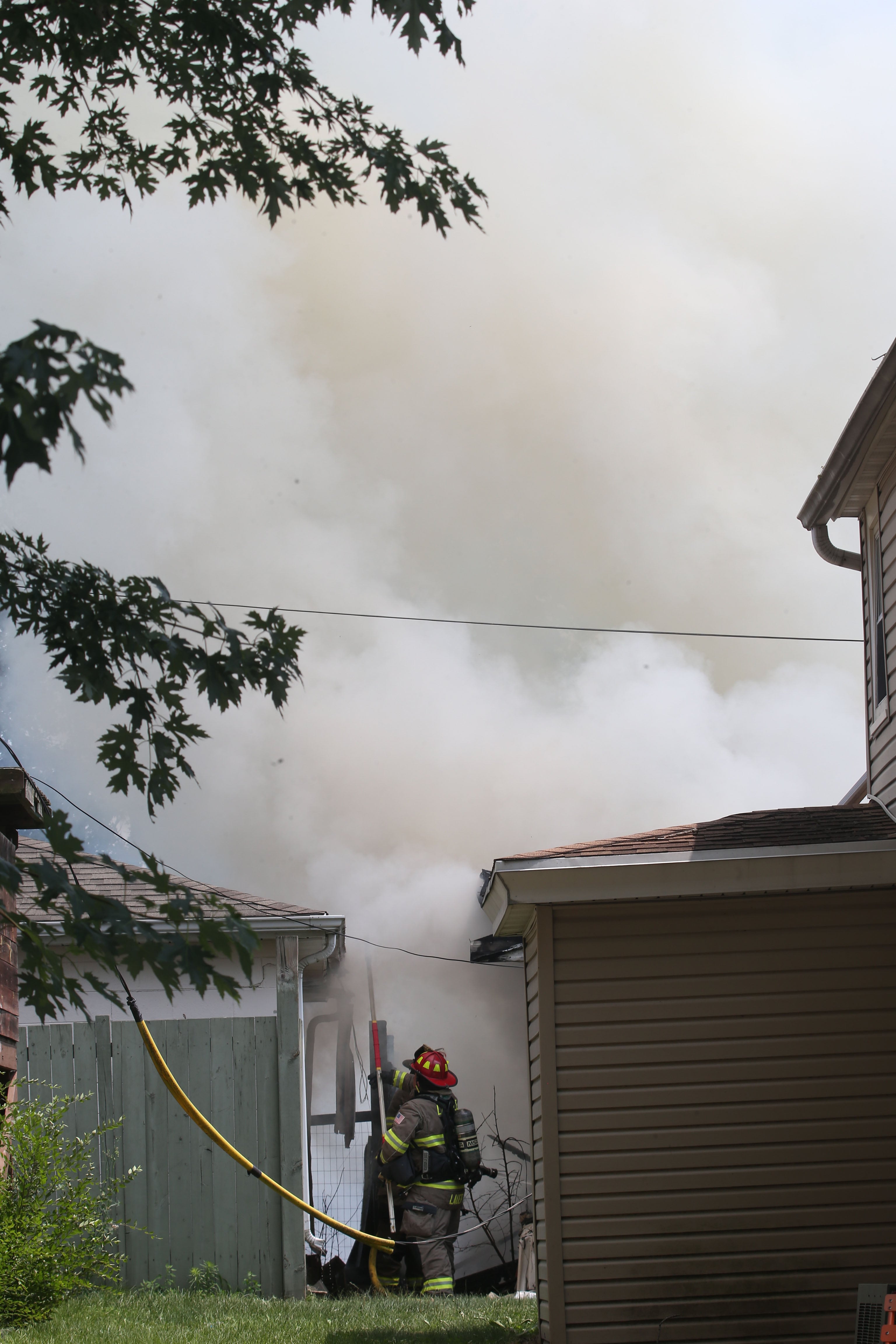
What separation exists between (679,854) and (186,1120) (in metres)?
4.09

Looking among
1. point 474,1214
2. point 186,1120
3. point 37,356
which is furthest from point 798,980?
point 474,1214

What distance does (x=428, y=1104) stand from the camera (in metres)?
8.34

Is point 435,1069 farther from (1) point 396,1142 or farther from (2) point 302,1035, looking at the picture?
(2) point 302,1035

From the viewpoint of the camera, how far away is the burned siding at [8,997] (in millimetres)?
5547

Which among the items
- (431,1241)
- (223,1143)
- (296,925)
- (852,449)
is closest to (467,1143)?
(431,1241)

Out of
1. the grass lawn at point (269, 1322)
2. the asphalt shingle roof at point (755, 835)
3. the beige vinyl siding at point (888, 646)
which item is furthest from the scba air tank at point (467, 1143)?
the beige vinyl siding at point (888, 646)

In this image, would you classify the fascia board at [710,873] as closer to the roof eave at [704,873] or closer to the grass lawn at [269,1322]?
the roof eave at [704,873]

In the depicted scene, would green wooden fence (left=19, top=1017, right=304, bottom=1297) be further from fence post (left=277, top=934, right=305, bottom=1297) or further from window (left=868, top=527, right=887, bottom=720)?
window (left=868, top=527, right=887, bottom=720)

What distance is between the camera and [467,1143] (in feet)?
27.0

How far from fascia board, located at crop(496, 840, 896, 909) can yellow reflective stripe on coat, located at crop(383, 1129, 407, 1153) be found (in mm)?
3435

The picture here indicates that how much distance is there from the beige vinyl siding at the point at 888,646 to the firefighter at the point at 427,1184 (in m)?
3.83

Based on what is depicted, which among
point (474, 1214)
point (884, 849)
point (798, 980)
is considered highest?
point (884, 849)

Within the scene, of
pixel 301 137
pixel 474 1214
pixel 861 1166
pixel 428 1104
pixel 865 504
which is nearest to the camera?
pixel 301 137

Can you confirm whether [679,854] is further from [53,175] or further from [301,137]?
[53,175]
